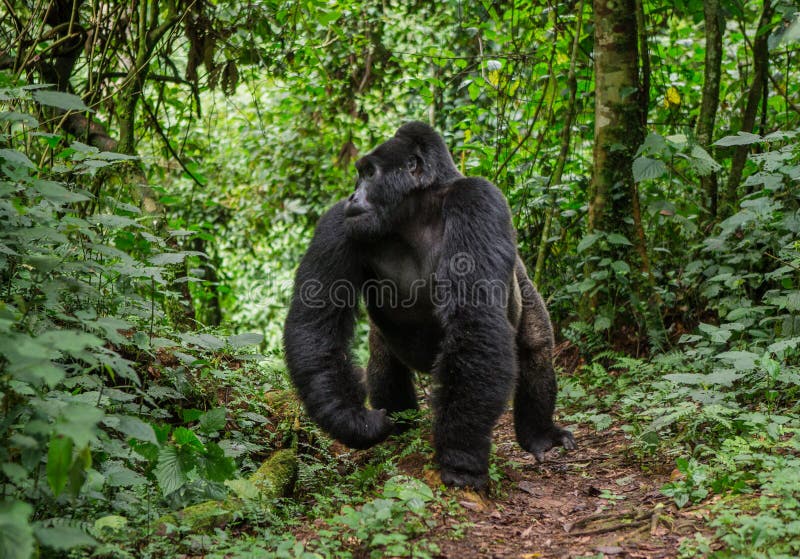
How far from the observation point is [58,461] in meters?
2.10

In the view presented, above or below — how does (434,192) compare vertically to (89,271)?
above

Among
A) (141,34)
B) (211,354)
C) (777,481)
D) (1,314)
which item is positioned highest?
(141,34)

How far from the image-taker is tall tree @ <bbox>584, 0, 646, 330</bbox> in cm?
625

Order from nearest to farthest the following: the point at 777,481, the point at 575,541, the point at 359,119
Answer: the point at 777,481 → the point at 575,541 → the point at 359,119

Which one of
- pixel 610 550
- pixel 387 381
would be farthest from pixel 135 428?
pixel 387 381

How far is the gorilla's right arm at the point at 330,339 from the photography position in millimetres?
3871

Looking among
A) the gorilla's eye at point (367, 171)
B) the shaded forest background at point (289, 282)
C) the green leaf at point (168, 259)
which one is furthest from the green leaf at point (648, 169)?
the green leaf at point (168, 259)

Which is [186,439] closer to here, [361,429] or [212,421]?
[212,421]

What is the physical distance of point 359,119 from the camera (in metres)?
8.73

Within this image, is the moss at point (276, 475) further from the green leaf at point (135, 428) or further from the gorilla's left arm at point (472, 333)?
the green leaf at point (135, 428)

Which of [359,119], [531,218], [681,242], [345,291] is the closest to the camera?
[345,291]

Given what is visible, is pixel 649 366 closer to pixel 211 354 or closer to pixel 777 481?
pixel 777 481

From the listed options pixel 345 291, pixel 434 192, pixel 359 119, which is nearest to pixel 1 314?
pixel 345 291

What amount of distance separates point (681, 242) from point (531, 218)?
1681 mm
